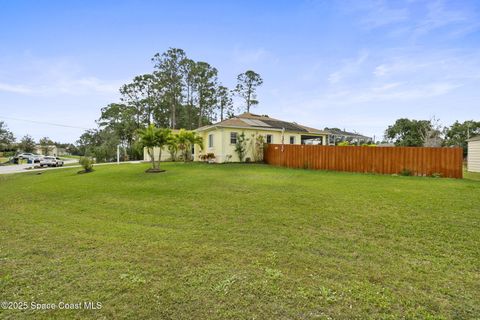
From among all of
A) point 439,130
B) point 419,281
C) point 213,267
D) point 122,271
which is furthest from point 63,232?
point 439,130

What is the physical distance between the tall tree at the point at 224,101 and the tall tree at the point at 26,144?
136ft

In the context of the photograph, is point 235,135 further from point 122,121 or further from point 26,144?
point 26,144

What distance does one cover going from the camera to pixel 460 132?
3167 cm

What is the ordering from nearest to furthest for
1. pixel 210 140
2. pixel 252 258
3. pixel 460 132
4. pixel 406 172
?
pixel 252 258, pixel 406 172, pixel 210 140, pixel 460 132

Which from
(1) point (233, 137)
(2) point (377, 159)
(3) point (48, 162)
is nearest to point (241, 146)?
(1) point (233, 137)

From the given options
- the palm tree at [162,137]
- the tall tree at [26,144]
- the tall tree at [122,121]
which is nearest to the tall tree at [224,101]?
the tall tree at [122,121]

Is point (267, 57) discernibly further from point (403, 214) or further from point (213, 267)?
point (213, 267)

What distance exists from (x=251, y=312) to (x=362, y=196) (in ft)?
19.0

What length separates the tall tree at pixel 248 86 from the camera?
3631 centimetres

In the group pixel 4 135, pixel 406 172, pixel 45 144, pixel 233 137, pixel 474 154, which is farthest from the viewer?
pixel 45 144

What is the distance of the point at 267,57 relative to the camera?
1742 centimetres

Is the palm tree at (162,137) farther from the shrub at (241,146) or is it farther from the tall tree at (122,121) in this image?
the tall tree at (122,121)

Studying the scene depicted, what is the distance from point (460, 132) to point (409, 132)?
5.69m

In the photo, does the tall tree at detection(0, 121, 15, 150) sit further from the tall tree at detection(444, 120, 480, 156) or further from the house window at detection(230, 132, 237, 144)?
the tall tree at detection(444, 120, 480, 156)
